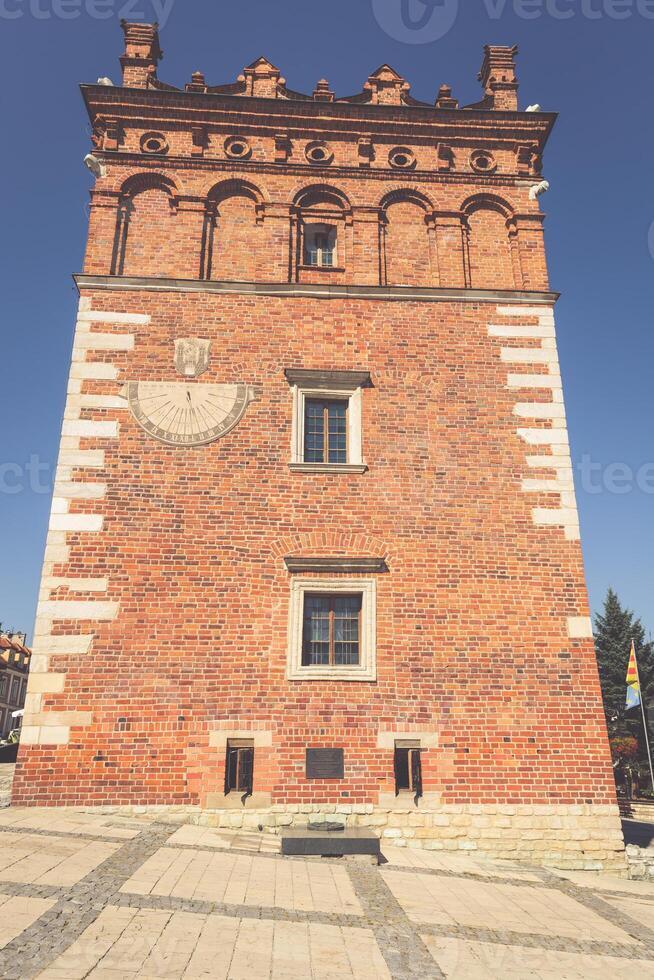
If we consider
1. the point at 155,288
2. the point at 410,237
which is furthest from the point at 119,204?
the point at 410,237

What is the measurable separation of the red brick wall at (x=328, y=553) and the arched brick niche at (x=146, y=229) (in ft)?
2.52

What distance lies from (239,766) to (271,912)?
12.1ft

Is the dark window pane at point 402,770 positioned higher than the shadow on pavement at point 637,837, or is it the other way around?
the dark window pane at point 402,770

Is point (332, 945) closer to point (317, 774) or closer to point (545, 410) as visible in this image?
point (317, 774)

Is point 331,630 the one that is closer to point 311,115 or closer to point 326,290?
point 326,290

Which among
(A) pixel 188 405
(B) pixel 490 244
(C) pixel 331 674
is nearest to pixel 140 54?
(A) pixel 188 405

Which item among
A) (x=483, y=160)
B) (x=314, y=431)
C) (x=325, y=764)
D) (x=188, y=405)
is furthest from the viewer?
(x=483, y=160)

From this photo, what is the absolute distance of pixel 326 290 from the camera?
12359 millimetres

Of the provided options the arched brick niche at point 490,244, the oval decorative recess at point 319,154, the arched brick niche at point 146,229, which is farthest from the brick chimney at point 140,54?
the arched brick niche at point 490,244

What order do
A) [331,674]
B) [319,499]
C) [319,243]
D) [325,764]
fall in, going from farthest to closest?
1. [319,243]
2. [319,499]
3. [331,674]
4. [325,764]

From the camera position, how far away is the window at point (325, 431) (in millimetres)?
11531

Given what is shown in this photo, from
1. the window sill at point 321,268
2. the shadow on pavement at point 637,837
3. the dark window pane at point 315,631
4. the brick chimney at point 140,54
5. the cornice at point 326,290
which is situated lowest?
the shadow on pavement at point 637,837

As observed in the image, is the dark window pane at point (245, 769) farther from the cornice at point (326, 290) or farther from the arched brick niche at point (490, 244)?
the arched brick niche at point (490, 244)

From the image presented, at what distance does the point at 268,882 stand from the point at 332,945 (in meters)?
1.66
